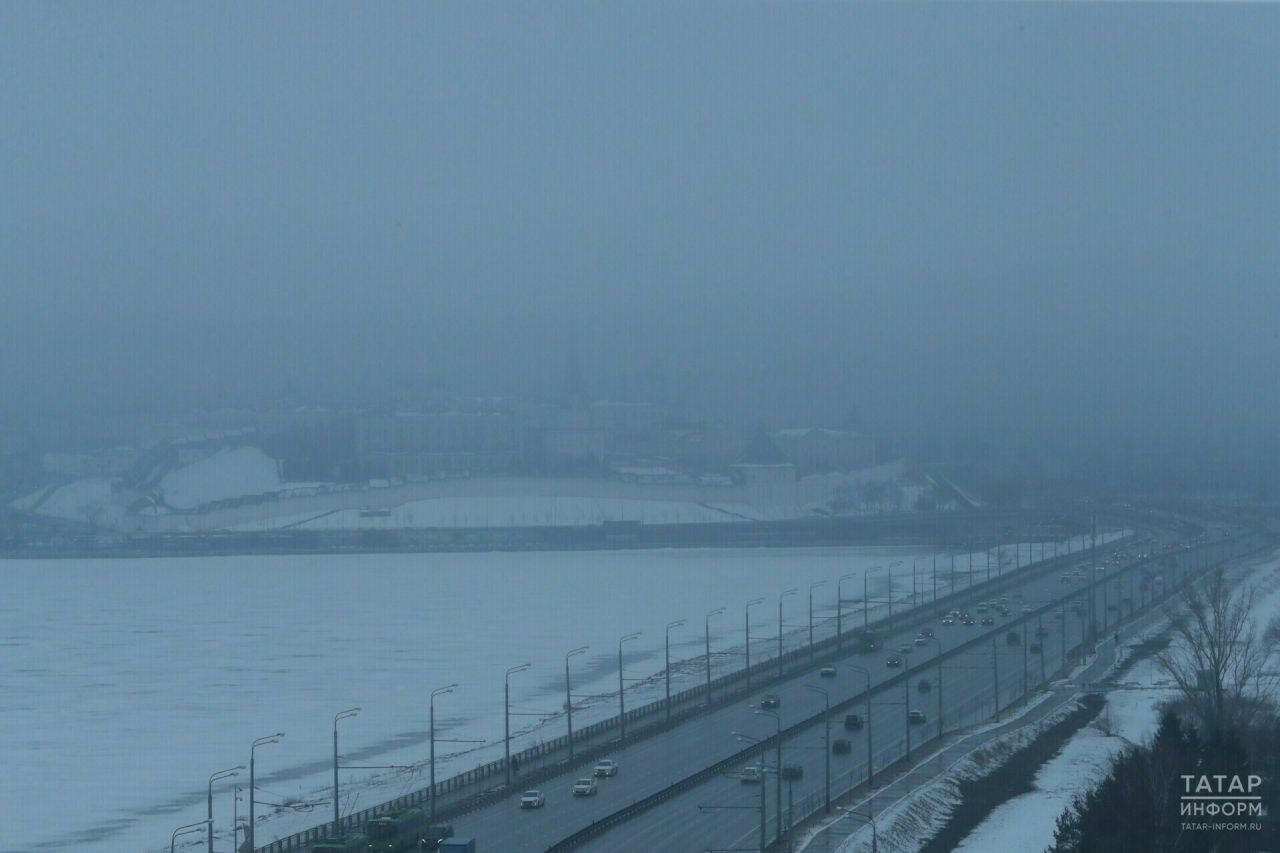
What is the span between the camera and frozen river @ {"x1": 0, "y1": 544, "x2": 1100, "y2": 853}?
18.2ft

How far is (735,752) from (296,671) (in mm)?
4226

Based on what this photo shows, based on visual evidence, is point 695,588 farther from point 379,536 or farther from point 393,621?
point 379,536

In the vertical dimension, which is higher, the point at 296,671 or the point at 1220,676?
the point at 1220,676

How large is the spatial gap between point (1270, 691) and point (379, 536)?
21.5m

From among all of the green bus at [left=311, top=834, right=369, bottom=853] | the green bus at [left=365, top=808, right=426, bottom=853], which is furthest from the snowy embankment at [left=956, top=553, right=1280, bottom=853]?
the green bus at [left=311, top=834, right=369, bottom=853]

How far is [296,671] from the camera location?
9.14 meters

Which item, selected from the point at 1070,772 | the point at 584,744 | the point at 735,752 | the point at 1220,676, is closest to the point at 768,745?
the point at 735,752

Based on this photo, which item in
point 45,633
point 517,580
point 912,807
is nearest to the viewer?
point 912,807

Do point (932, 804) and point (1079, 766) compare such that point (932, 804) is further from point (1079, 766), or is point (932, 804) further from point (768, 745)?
point (768, 745)

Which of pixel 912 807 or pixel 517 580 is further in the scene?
pixel 517 580

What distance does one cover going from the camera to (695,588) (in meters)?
15.9

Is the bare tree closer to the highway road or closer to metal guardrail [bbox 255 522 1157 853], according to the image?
the highway road

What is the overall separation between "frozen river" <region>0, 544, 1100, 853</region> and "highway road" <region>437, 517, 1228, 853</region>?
2.19ft

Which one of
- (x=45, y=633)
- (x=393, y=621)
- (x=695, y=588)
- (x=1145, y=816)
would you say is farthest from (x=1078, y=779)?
(x=695, y=588)
